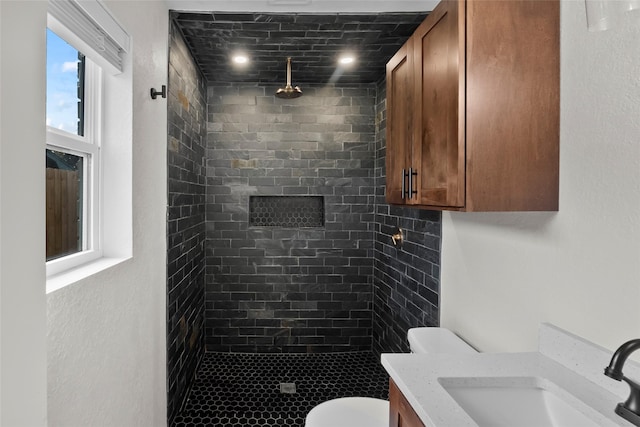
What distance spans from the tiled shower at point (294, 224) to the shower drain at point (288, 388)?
554mm

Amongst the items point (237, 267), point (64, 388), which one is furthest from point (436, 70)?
point (237, 267)

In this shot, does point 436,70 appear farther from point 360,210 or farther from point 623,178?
point 360,210

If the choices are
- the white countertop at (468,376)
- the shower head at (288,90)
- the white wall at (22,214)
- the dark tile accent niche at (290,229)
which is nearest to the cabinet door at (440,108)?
the white countertop at (468,376)

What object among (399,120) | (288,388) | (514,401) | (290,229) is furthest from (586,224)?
(290,229)

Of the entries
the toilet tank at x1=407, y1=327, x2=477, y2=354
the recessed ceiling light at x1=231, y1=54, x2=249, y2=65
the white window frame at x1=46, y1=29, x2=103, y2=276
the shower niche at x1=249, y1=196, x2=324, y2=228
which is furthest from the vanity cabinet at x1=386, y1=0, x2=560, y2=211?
the shower niche at x1=249, y1=196, x2=324, y2=228

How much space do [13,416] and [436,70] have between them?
152 centimetres

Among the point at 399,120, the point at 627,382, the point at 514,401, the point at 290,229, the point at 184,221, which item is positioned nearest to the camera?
the point at 627,382

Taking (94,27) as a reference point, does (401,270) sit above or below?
below

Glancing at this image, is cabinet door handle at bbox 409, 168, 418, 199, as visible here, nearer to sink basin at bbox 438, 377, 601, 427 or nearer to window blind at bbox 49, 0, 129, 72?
sink basin at bbox 438, 377, 601, 427

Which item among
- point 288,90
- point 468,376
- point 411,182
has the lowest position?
point 468,376

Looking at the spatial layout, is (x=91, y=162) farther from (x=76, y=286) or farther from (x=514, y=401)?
(x=514, y=401)

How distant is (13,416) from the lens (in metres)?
0.55

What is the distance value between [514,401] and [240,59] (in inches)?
105

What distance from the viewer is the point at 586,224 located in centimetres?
117
